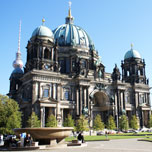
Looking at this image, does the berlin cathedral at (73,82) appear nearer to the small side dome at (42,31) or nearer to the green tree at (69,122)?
the small side dome at (42,31)

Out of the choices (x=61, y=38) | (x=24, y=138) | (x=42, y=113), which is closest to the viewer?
(x=24, y=138)

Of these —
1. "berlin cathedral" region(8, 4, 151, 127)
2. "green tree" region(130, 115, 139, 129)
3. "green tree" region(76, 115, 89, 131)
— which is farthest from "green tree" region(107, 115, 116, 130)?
"green tree" region(76, 115, 89, 131)

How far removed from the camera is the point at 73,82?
73.5 metres

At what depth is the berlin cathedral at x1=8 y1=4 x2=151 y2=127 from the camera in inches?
2581

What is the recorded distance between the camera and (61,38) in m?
88.9

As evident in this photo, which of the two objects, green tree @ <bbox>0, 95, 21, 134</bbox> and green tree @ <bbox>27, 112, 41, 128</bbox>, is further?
green tree @ <bbox>27, 112, 41, 128</bbox>

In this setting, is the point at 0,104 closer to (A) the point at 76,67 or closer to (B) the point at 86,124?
(B) the point at 86,124

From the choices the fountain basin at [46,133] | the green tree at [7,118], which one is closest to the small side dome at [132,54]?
the green tree at [7,118]

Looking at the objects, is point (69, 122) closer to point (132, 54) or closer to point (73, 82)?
point (73, 82)

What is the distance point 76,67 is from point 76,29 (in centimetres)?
2187

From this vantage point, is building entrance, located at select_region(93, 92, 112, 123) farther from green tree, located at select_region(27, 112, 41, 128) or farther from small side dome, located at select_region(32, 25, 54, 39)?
green tree, located at select_region(27, 112, 41, 128)

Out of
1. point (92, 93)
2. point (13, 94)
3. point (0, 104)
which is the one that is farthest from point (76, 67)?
point (0, 104)

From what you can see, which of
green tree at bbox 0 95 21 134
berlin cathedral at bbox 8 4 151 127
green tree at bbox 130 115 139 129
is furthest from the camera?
green tree at bbox 130 115 139 129

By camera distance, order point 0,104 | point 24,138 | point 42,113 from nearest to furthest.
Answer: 1. point 24,138
2. point 0,104
3. point 42,113
